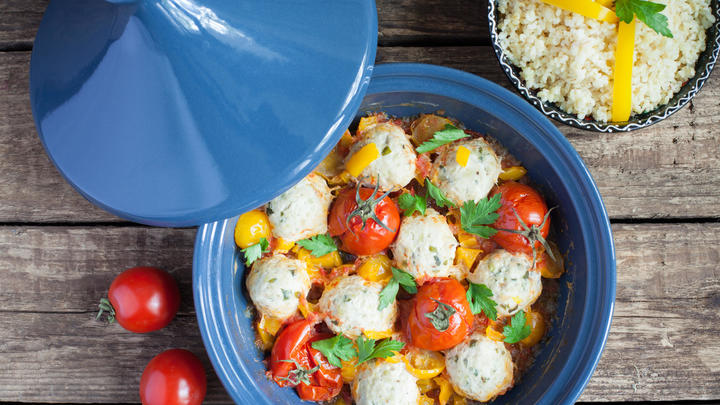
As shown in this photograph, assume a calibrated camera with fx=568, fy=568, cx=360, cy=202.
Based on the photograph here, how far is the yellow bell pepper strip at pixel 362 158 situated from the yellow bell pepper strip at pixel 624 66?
0.56m

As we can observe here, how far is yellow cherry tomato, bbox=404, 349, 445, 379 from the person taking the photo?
137cm

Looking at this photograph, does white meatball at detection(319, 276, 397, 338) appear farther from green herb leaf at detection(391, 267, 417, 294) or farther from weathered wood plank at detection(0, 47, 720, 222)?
weathered wood plank at detection(0, 47, 720, 222)

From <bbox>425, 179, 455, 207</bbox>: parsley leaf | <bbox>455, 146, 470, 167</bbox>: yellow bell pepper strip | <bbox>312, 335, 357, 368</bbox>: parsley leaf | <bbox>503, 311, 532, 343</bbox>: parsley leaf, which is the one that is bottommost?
<bbox>312, 335, 357, 368</bbox>: parsley leaf

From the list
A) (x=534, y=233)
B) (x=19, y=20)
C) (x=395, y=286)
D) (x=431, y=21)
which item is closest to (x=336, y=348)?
(x=395, y=286)

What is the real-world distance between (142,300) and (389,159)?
0.71m

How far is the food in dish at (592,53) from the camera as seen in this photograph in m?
1.28

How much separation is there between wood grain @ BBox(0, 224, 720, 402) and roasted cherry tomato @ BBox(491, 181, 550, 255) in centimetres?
33

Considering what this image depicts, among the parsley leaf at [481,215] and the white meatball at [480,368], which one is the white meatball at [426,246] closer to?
the parsley leaf at [481,215]

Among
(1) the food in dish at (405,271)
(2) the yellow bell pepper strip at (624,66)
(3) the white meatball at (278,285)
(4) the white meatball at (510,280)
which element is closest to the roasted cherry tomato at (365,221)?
(1) the food in dish at (405,271)

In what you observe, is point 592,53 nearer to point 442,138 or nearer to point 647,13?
point 647,13

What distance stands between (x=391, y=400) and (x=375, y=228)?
0.39m

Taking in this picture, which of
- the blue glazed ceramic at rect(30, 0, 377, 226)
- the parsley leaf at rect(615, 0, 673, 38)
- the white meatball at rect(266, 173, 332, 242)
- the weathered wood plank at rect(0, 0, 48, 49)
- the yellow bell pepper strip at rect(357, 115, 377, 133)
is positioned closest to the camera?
the blue glazed ceramic at rect(30, 0, 377, 226)

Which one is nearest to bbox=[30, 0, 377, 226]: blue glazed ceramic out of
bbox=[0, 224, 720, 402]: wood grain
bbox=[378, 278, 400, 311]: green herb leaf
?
bbox=[378, 278, 400, 311]: green herb leaf

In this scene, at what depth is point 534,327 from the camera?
1.38m
